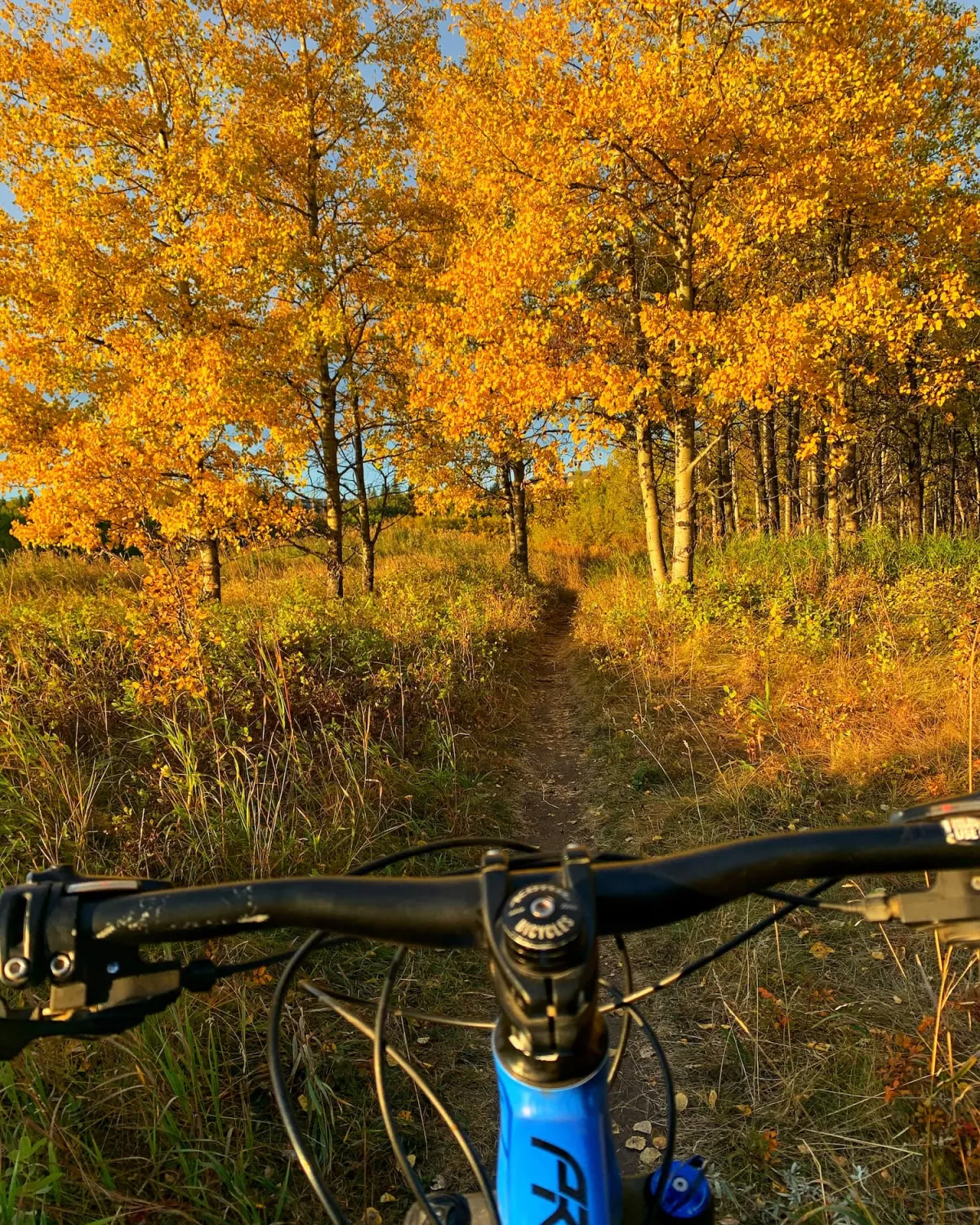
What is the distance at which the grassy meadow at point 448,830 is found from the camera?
202 cm

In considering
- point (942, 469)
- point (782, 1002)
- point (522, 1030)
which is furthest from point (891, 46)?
point (942, 469)

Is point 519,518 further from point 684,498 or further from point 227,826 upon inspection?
point 227,826

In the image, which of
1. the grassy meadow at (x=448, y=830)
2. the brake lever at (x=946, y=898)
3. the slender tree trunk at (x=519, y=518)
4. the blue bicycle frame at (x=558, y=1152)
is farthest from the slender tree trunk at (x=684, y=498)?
the blue bicycle frame at (x=558, y=1152)

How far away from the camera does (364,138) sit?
969 cm

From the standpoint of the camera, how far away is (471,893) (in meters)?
0.72

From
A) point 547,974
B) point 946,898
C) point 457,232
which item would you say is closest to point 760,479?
point 457,232

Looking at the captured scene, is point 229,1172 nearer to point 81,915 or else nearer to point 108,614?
point 81,915

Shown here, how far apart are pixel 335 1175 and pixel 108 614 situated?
517 cm

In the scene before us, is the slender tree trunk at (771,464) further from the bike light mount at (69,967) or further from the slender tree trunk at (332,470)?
the bike light mount at (69,967)

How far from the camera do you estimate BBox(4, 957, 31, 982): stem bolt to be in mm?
719

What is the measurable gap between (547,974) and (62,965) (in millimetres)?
589

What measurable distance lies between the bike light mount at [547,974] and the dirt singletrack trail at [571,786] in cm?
219

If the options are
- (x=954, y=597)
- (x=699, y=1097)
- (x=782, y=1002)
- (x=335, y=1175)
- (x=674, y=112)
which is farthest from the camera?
(x=954, y=597)

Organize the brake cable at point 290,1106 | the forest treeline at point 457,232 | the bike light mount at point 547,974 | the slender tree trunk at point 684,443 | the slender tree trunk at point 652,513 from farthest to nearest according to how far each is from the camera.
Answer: the slender tree trunk at point 652,513 → the slender tree trunk at point 684,443 → the forest treeline at point 457,232 → the brake cable at point 290,1106 → the bike light mount at point 547,974
